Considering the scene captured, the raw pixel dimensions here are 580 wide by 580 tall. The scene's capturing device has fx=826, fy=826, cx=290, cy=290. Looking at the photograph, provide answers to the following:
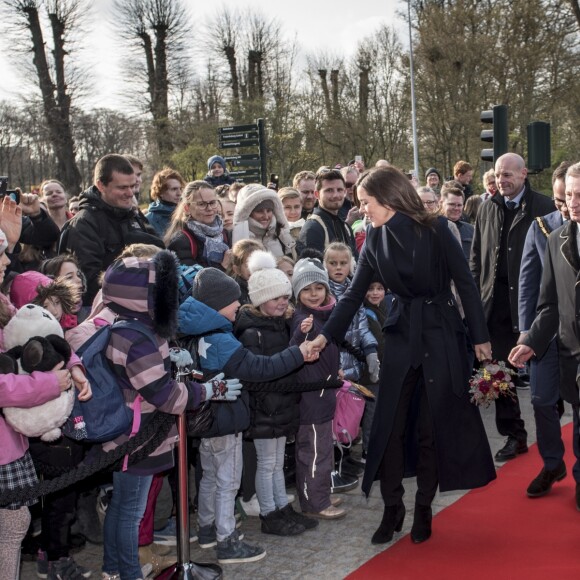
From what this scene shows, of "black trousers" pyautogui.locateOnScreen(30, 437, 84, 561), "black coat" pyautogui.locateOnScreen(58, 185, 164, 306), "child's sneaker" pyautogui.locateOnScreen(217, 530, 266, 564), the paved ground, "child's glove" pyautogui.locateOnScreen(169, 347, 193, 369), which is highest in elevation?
"black coat" pyautogui.locateOnScreen(58, 185, 164, 306)

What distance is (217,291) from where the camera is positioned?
4773mm

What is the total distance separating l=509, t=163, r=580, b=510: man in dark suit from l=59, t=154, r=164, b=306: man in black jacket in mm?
2724

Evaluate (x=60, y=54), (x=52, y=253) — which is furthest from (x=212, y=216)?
(x=60, y=54)

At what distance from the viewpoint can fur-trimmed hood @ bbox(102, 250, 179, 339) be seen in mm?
4074

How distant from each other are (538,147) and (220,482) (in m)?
6.66

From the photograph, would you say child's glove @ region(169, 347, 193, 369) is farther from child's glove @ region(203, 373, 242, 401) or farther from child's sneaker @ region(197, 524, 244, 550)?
child's sneaker @ region(197, 524, 244, 550)

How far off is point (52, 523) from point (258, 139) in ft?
47.5

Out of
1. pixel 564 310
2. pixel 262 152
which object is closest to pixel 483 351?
pixel 564 310

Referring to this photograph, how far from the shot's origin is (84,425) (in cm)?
402

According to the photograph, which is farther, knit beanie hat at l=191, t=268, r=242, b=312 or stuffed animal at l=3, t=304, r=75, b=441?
knit beanie hat at l=191, t=268, r=242, b=312

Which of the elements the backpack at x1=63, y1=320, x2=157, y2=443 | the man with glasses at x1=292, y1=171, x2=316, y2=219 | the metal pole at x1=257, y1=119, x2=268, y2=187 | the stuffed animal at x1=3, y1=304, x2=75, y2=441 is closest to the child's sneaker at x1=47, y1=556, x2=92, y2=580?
the backpack at x1=63, y1=320, x2=157, y2=443

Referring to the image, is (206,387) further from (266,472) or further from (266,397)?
(266,472)

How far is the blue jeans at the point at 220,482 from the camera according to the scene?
4.85 m

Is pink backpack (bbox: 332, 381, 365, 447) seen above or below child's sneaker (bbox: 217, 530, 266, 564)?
above
